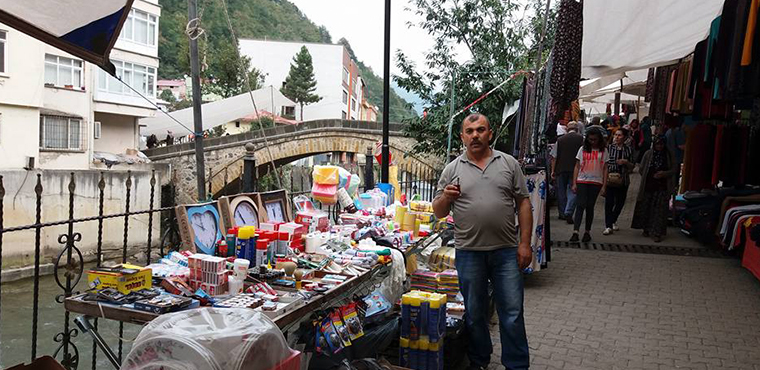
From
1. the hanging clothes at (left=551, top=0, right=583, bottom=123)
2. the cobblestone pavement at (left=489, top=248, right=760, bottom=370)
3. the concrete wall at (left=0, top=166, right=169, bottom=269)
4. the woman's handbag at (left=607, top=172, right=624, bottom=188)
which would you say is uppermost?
the hanging clothes at (left=551, top=0, right=583, bottom=123)

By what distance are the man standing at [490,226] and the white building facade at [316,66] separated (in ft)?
186

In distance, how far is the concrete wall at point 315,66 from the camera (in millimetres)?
60750

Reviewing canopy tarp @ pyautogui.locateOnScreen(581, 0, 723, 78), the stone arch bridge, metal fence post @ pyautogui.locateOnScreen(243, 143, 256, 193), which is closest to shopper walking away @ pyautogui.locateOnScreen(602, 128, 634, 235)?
canopy tarp @ pyautogui.locateOnScreen(581, 0, 723, 78)

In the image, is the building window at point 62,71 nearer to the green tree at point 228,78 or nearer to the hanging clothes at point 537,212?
the green tree at point 228,78

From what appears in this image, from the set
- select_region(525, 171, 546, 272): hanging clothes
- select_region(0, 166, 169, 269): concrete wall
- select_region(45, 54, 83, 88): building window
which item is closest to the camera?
select_region(525, 171, 546, 272): hanging clothes

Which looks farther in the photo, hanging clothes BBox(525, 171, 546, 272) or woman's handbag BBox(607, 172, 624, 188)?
woman's handbag BBox(607, 172, 624, 188)

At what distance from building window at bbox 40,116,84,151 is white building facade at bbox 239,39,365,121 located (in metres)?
37.8

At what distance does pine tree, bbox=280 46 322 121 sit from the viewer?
5531 centimetres

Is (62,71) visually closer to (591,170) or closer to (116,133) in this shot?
(116,133)

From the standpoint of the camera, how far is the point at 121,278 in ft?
8.54

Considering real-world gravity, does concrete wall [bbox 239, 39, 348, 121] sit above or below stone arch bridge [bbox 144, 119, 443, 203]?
above

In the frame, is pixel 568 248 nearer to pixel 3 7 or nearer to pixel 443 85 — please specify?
pixel 443 85

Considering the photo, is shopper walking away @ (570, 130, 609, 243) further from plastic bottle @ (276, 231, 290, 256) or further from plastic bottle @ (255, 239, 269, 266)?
plastic bottle @ (255, 239, 269, 266)

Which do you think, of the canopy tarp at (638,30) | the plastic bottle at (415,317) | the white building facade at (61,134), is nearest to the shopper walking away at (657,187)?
the canopy tarp at (638,30)
